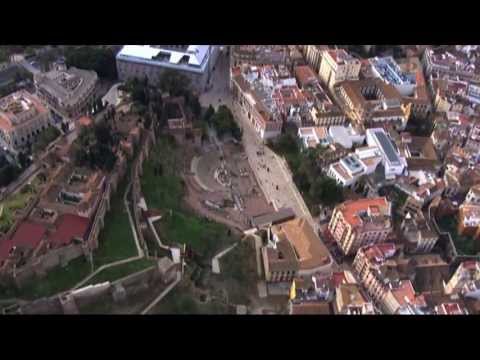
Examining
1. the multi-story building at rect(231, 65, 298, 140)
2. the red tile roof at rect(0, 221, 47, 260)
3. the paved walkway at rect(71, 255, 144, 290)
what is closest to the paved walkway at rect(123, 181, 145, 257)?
the paved walkway at rect(71, 255, 144, 290)

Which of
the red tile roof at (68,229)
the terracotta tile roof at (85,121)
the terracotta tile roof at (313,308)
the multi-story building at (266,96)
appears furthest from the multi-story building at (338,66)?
the red tile roof at (68,229)

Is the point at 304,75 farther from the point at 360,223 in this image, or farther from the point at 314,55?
the point at 360,223

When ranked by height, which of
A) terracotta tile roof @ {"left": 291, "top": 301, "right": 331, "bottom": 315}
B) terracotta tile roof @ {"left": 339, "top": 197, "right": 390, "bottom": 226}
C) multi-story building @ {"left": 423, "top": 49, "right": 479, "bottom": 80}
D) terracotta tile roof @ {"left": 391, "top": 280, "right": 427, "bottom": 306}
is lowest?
terracotta tile roof @ {"left": 291, "top": 301, "right": 331, "bottom": 315}

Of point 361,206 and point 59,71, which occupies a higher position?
point 59,71

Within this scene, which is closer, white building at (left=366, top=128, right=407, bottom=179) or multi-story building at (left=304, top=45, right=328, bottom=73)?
white building at (left=366, top=128, right=407, bottom=179)

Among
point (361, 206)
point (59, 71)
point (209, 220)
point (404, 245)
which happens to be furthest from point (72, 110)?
point (404, 245)

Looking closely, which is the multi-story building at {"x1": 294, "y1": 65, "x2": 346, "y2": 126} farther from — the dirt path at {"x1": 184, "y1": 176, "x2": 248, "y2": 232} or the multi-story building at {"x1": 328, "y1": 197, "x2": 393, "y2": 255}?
the dirt path at {"x1": 184, "y1": 176, "x2": 248, "y2": 232}

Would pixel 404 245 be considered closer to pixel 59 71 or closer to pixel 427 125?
pixel 427 125
